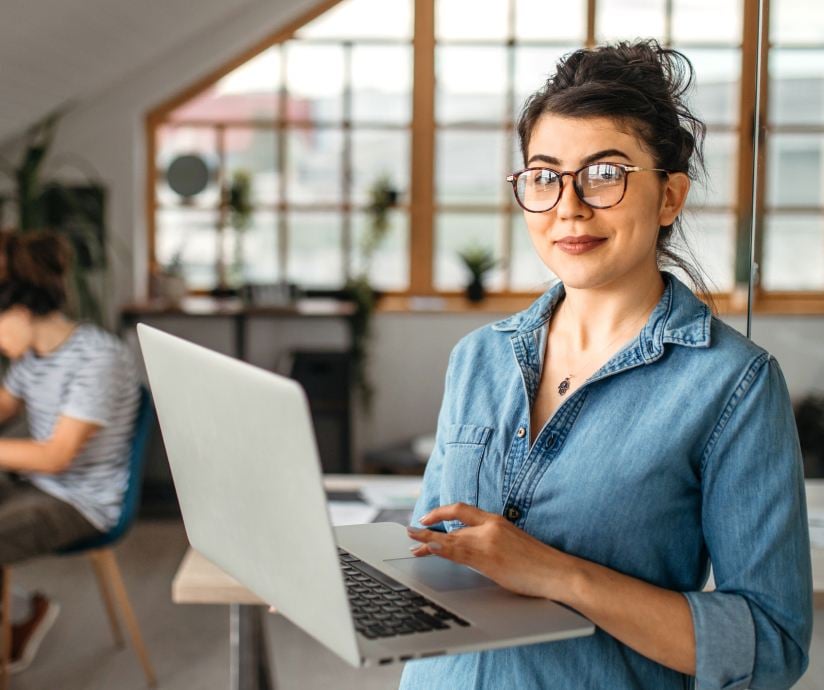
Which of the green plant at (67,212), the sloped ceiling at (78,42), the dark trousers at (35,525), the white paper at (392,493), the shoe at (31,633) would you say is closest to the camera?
the white paper at (392,493)

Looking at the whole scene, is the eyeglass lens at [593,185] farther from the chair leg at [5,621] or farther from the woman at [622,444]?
the chair leg at [5,621]

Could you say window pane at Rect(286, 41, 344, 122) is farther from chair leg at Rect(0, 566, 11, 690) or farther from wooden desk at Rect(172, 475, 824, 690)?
wooden desk at Rect(172, 475, 824, 690)

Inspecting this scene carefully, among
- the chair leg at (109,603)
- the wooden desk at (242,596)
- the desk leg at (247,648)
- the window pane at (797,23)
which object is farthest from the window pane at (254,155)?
the desk leg at (247,648)

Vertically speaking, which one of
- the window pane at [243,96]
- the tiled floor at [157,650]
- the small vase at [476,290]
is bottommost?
the tiled floor at [157,650]

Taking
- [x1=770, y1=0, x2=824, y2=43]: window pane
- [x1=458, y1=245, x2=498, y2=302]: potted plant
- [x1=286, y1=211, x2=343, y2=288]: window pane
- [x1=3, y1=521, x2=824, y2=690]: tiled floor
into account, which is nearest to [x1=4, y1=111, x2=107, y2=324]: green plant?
[x1=286, y1=211, x2=343, y2=288]: window pane

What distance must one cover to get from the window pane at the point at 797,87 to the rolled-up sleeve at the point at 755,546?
206 inches

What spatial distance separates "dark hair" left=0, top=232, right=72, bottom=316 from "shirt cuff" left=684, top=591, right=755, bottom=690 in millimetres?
2628

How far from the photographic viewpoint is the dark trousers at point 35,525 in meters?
3.02

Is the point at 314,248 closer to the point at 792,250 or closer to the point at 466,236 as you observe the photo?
the point at 466,236

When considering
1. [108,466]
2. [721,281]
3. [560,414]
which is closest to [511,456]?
[560,414]

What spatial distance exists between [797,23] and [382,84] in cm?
228

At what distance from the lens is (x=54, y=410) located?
320cm

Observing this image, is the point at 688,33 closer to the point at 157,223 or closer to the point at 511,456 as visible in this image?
the point at 157,223

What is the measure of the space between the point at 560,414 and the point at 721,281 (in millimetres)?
5171
